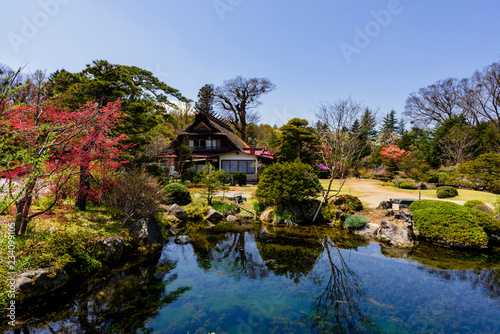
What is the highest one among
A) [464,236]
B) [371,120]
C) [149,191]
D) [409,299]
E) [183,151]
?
[371,120]

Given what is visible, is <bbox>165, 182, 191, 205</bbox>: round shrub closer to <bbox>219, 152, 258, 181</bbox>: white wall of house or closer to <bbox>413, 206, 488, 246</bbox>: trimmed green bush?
<bbox>219, 152, 258, 181</bbox>: white wall of house

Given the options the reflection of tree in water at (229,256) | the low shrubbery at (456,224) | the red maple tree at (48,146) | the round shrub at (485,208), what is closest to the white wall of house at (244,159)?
the reflection of tree in water at (229,256)

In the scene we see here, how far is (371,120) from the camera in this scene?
14875 millimetres

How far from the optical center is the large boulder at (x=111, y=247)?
7.23 metres

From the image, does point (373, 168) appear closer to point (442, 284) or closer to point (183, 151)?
point (183, 151)

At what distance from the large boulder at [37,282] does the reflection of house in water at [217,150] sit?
1940cm

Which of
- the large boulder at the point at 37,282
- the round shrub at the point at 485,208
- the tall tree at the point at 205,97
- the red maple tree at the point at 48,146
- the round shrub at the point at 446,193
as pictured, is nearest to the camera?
the large boulder at the point at 37,282

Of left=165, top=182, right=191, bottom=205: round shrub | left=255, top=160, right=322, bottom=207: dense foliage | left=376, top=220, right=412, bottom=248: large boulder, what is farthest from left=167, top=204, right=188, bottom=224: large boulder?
left=376, top=220, right=412, bottom=248: large boulder

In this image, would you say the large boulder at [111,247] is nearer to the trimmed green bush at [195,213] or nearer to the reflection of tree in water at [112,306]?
the reflection of tree in water at [112,306]

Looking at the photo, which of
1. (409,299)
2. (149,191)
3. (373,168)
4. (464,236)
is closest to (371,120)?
(464,236)

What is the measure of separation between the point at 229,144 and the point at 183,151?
6963 mm

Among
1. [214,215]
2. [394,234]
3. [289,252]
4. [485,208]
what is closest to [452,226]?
[394,234]

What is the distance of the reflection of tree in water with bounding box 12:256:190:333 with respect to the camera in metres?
4.60

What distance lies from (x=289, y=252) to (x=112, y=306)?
5.76 m
